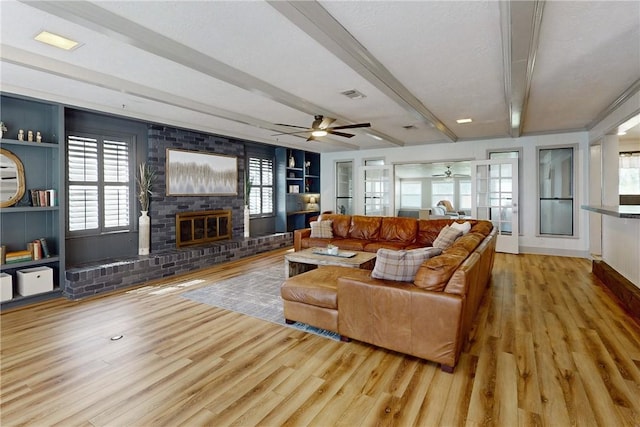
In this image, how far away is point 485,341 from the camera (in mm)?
2955

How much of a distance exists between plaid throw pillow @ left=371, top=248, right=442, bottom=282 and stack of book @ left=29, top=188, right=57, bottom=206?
417 cm

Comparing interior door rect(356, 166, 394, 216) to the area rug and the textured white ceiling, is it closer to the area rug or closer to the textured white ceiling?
the textured white ceiling

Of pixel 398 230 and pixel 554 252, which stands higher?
pixel 398 230

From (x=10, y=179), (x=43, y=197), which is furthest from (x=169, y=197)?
(x=10, y=179)

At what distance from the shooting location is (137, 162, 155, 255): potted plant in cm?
535

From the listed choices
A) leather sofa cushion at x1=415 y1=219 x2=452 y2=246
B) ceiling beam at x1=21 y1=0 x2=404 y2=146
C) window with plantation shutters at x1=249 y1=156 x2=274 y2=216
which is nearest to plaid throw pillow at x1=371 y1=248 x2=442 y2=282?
ceiling beam at x1=21 y1=0 x2=404 y2=146

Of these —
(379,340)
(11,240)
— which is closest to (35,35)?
(11,240)

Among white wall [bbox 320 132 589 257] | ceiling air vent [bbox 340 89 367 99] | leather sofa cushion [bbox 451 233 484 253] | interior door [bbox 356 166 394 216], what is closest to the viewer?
leather sofa cushion [bbox 451 233 484 253]

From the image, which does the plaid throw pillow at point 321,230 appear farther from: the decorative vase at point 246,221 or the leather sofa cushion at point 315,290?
the leather sofa cushion at point 315,290

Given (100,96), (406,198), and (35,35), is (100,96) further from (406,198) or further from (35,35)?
(406,198)

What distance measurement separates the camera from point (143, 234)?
536cm

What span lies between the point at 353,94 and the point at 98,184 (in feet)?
13.0

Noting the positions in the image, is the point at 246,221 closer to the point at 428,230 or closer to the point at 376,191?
the point at 376,191

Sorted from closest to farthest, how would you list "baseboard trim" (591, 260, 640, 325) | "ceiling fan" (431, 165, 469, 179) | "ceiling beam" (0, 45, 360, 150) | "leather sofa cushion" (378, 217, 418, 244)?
1. "ceiling beam" (0, 45, 360, 150)
2. "baseboard trim" (591, 260, 640, 325)
3. "leather sofa cushion" (378, 217, 418, 244)
4. "ceiling fan" (431, 165, 469, 179)
